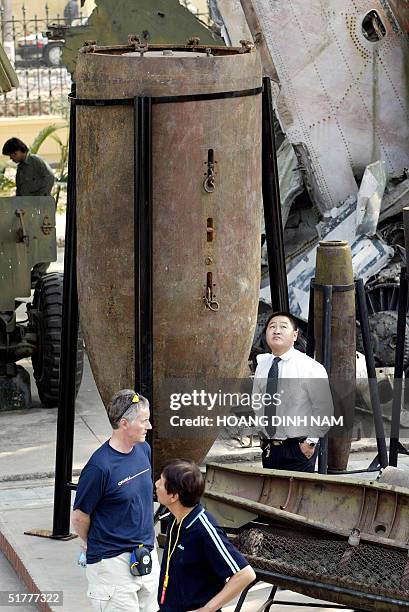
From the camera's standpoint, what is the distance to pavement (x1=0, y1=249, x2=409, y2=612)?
24.7 ft

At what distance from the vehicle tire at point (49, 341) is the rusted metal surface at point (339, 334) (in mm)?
2792

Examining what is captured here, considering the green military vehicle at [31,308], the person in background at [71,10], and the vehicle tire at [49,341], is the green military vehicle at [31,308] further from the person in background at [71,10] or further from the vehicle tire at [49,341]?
the person in background at [71,10]

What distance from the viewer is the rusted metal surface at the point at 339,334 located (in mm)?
8867

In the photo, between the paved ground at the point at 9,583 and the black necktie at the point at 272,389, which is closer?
the paved ground at the point at 9,583

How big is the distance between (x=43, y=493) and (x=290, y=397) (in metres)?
2.47

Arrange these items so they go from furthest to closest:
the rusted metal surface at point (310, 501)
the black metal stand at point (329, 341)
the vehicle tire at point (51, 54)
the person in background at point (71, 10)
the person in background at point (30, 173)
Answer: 1. the person in background at point (71, 10)
2. the vehicle tire at point (51, 54)
3. the person in background at point (30, 173)
4. the black metal stand at point (329, 341)
5. the rusted metal surface at point (310, 501)

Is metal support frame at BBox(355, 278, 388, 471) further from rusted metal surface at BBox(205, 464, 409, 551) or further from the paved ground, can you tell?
the paved ground

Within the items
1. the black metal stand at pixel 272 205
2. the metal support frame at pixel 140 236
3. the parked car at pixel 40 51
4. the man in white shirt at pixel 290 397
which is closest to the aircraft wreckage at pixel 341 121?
the black metal stand at pixel 272 205

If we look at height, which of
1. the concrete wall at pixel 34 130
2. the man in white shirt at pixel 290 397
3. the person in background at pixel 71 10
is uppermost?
the person in background at pixel 71 10

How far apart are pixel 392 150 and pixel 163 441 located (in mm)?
5126

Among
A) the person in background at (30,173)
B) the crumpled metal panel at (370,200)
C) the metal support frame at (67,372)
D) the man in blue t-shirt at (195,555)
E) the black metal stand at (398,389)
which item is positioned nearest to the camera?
the man in blue t-shirt at (195,555)

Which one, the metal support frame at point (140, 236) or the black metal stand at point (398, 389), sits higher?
the metal support frame at point (140, 236)

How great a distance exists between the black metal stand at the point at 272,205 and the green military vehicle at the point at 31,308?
3.02m

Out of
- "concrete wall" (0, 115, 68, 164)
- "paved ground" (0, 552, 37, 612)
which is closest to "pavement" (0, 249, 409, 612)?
"paved ground" (0, 552, 37, 612)
